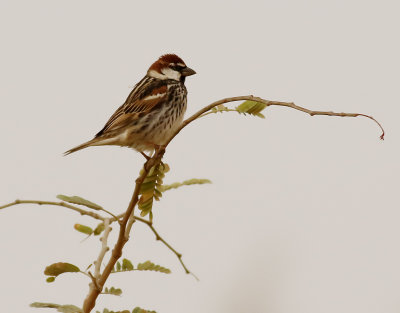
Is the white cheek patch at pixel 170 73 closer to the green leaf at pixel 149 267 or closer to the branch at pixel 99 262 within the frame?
the green leaf at pixel 149 267

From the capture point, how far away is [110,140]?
4074 mm

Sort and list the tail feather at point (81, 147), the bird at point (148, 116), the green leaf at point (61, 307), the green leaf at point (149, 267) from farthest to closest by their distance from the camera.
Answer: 1. the bird at point (148, 116)
2. the tail feather at point (81, 147)
3. the green leaf at point (149, 267)
4. the green leaf at point (61, 307)

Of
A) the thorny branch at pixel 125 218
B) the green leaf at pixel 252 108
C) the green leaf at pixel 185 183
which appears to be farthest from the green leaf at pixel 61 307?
the green leaf at pixel 252 108

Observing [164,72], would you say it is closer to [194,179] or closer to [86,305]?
[194,179]

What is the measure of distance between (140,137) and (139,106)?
1.05ft

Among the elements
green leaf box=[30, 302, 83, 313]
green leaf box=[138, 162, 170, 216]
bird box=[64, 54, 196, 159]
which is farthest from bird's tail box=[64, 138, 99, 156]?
green leaf box=[30, 302, 83, 313]

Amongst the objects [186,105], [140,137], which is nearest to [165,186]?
[140,137]

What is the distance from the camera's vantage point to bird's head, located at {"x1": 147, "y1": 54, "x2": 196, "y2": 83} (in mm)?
4609

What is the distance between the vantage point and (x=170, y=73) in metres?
4.63

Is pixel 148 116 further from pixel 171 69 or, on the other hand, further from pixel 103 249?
pixel 103 249

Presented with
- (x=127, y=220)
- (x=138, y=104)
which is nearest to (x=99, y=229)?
(x=127, y=220)

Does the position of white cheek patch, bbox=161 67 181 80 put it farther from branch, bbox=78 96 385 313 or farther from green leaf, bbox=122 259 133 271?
green leaf, bbox=122 259 133 271

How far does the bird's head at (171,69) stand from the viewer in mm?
4609

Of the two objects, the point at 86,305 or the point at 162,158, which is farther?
Answer: the point at 162,158
